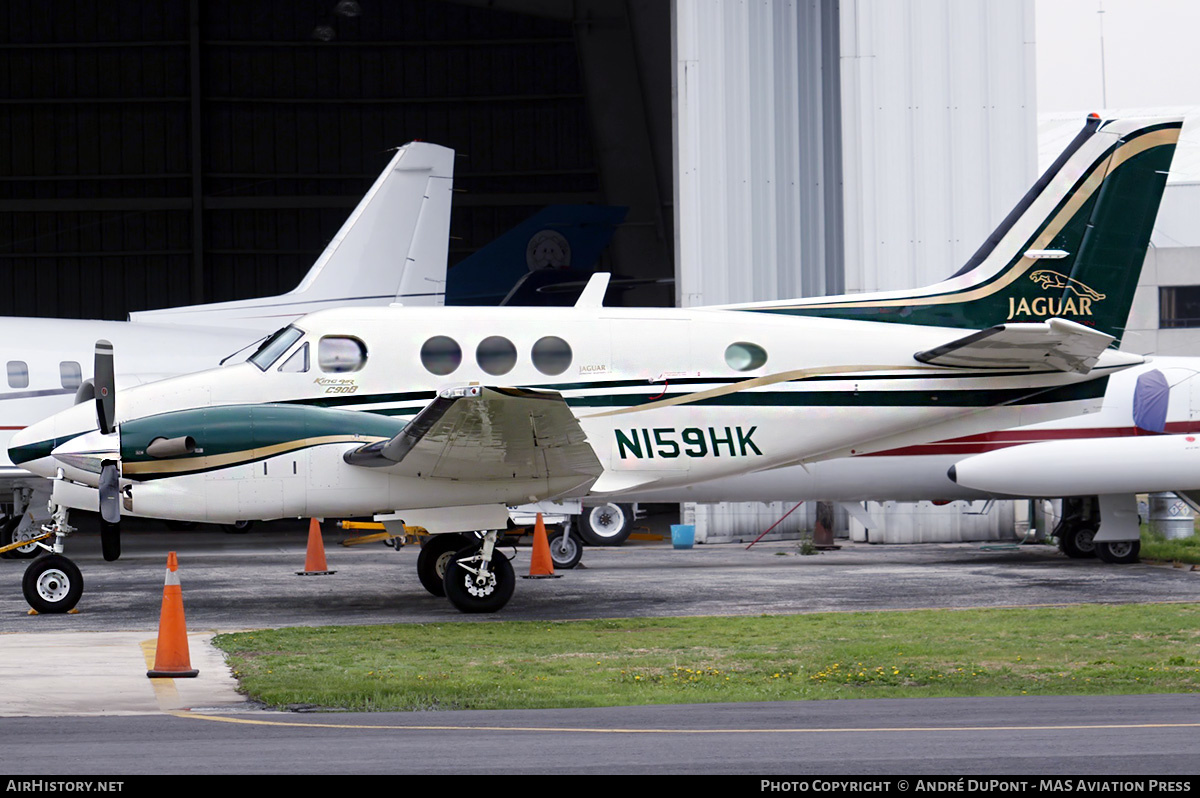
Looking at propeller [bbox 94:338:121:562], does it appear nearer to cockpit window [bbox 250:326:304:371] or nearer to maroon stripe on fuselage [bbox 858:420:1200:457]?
cockpit window [bbox 250:326:304:371]

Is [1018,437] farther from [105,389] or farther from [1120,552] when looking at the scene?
[105,389]

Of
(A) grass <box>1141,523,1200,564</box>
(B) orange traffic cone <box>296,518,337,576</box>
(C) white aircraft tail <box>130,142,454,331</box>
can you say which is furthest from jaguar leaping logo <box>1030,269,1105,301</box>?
(C) white aircraft tail <box>130,142,454,331</box>

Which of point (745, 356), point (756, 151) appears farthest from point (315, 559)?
point (756, 151)

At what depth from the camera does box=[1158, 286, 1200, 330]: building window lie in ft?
152

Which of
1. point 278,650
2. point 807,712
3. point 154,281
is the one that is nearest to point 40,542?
point 278,650

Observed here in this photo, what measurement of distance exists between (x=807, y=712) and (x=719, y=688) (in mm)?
1284

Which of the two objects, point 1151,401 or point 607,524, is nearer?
point 1151,401

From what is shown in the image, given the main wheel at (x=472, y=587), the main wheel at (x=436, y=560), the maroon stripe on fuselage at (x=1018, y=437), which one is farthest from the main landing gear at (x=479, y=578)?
the maroon stripe on fuselage at (x=1018, y=437)

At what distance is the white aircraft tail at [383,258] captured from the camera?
23625mm

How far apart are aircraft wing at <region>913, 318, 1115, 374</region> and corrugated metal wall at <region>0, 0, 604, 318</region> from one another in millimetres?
28370

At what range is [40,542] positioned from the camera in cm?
1455

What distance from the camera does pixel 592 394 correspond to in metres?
14.3

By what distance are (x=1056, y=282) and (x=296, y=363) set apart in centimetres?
884

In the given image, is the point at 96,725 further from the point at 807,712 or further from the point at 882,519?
the point at 882,519
